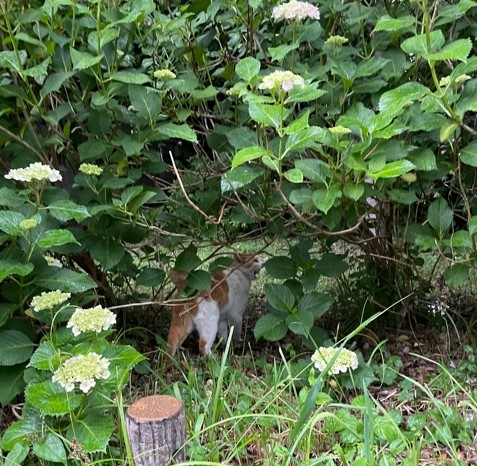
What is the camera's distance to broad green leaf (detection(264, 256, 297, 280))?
95.5 inches

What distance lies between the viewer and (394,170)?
1690 mm

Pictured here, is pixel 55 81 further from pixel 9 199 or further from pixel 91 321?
pixel 91 321

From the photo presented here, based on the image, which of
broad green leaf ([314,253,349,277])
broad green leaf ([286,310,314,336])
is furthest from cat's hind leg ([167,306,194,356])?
broad green leaf ([314,253,349,277])

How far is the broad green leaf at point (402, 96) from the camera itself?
170 centimetres

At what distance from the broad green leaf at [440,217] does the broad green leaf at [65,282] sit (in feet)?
3.77

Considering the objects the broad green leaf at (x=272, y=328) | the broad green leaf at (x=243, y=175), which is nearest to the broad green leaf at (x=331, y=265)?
the broad green leaf at (x=272, y=328)

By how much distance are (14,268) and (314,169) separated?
3.01 feet

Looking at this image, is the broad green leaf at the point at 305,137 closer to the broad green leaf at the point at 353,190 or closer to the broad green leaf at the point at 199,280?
the broad green leaf at the point at 353,190

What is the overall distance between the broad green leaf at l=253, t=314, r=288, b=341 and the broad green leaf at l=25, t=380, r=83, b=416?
0.81 metres

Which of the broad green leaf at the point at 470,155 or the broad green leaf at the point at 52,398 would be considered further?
the broad green leaf at the point at 470,155

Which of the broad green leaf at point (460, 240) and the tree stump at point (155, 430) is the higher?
the tree stump at point (155, 430)

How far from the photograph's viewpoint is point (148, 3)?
1.94 metres

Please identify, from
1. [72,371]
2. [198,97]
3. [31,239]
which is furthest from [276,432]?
[198,97]

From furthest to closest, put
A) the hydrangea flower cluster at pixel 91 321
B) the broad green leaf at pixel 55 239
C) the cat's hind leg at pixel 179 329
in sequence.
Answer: the cat's hind leg at pixel 179 329
the broad green leaf at pixel 55 239
the hydrangea flower cluster at pixel 91 321
